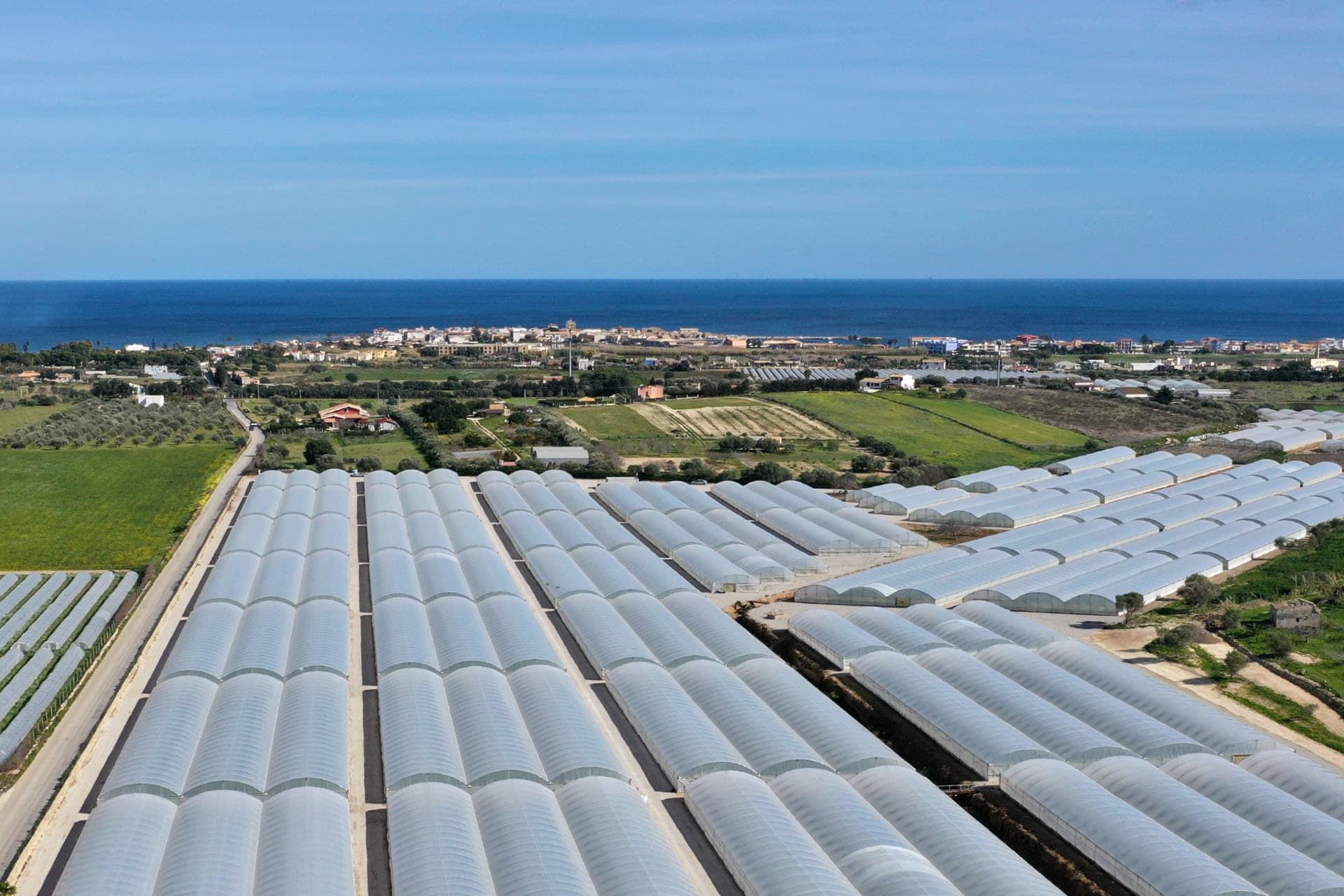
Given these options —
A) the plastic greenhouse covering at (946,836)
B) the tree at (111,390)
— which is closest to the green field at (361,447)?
the tree at (111,390)

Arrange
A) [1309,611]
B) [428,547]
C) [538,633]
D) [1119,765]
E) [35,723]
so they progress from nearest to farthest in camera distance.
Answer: [1119,765], [35,723], [538,633], [1309,611], [428,547]

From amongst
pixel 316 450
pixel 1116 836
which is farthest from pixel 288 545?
pixel 1116 836

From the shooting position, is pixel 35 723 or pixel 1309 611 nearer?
pixel 35 723

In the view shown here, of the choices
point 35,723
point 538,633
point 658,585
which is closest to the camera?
point 35,723

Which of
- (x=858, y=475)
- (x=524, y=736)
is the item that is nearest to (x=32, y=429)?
(x=858, y=475)

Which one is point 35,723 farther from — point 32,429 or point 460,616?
point 32,429

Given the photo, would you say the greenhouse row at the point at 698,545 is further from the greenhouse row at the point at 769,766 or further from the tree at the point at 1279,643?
the tree at the point at 1279,643

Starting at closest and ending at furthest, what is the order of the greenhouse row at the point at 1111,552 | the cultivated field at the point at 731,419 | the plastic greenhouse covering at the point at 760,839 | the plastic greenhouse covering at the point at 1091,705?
the plastic greenhouse covering at the point at 760,839 → the plastic greenhouse covering at the point at 1091,705 → the greenhouse row at the point at 1111,552 → the cultivated field at the point at 731,419

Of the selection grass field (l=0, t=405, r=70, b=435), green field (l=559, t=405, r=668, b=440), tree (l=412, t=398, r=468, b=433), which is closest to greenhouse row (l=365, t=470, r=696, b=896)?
green field (l=559, t=405, r=668, b=440)
